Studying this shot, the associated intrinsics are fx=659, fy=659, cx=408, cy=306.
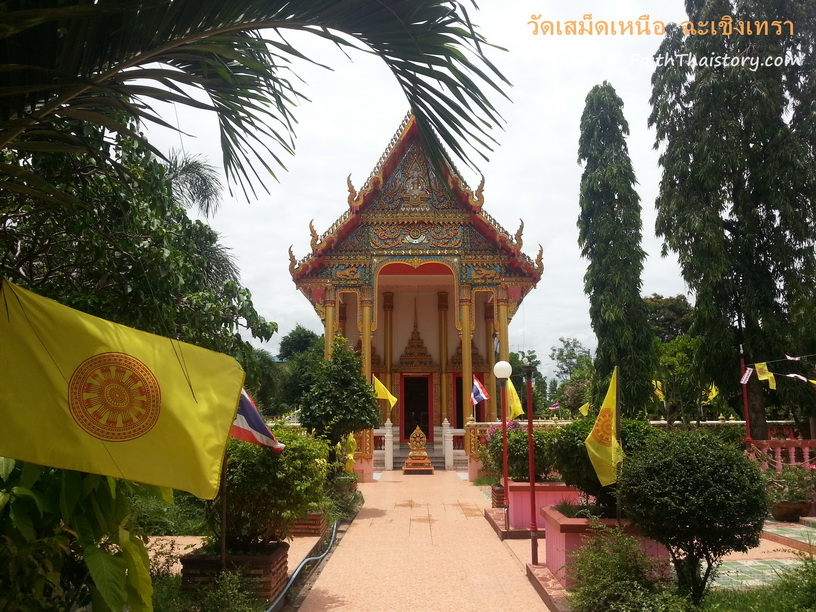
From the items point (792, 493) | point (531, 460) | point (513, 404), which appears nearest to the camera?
point (531, 460)

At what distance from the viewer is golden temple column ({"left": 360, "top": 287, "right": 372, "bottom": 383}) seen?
1961 cm

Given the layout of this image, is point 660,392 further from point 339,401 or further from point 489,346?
point 339,401

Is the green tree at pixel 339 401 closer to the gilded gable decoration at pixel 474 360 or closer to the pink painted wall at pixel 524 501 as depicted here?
the pink painted wall at pixel 524 501

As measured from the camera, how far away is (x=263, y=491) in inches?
251

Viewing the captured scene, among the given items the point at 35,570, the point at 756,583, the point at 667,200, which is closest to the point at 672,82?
the point at 667,200

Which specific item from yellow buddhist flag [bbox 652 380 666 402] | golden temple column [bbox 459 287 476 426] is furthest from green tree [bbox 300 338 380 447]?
yellow buddhist flag [bbox 652 380 666 402]

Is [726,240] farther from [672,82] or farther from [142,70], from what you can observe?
[142,70]

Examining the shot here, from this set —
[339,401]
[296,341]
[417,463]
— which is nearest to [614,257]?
[417,463]

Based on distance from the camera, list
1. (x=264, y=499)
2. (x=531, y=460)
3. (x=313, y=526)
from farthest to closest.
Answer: (x=313, y=526) → (x=531, y=460) → (x=264, y=499)

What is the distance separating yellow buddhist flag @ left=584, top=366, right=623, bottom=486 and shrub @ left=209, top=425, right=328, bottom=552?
278 cm

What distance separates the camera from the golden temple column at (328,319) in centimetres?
1953

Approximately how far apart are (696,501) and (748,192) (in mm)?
13409

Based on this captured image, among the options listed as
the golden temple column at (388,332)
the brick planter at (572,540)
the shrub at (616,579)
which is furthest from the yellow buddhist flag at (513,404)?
the shrub at (616,579)

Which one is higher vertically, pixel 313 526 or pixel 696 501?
pixel 696 501
